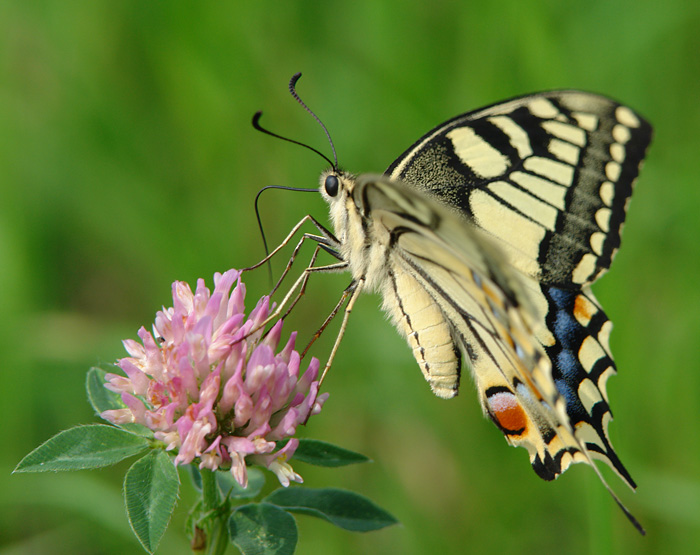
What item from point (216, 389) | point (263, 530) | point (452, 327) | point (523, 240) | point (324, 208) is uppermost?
point (324, 208)

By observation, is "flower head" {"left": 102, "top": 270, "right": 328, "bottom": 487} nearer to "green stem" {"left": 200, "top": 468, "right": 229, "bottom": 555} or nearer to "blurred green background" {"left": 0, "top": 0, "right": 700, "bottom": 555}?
"green stem" {"left": 200, "top": 468, "right": 229, "bottom": 555}

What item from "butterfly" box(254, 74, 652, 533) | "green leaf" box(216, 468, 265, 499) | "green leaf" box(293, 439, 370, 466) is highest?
"butterfly" box(254, 74, 652, 533)

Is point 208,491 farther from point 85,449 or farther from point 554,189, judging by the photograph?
point 554,189

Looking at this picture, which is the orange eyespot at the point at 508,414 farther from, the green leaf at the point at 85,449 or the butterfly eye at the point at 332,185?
the green leaf at the point at 85,449

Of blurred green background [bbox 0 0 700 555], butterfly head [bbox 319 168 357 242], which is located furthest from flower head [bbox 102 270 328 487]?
blurred green background [bbox 0 0 700 555]

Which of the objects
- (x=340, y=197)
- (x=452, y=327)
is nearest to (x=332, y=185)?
(x=340, y=197)

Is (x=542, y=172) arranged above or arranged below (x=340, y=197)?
above
